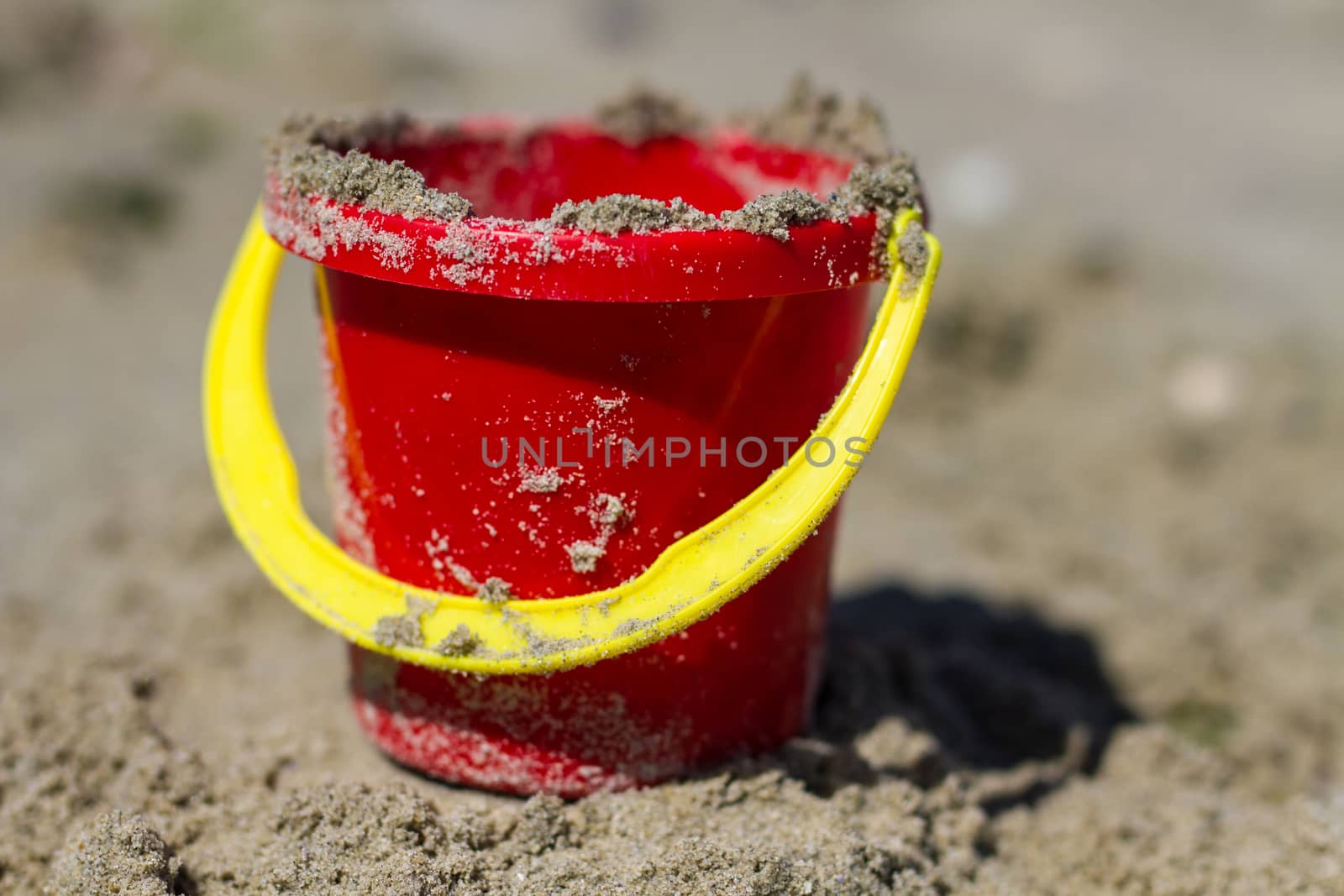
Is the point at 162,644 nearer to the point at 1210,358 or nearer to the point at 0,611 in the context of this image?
the point at 0,611

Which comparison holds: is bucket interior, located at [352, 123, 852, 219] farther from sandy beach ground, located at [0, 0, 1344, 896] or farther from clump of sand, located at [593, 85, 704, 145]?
sandy beach ground, located at [0, 0, 1344, 896]

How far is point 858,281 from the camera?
1382 mm

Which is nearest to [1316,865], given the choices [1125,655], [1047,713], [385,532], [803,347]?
[1047,713]

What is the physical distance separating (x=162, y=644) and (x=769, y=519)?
1.46m

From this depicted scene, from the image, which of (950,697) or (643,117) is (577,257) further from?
(950,697)

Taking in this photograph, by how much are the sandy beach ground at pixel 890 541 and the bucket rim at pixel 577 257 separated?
2.25 ft

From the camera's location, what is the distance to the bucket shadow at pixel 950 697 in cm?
174

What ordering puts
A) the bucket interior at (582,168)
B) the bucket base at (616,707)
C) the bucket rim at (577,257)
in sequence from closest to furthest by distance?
the bucket rim at (577,257) < the bucket base at (616,707) < the bucket interior at (582,168)

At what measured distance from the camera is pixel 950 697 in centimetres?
216

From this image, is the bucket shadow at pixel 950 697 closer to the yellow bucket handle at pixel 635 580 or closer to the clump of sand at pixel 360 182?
the yellow bucket handle at pixel 635 580

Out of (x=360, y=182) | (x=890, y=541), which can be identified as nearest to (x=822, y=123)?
(x=360, y=182)

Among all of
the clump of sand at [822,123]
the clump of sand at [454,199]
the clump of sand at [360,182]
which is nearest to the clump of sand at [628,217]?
the clump of sand at [454,199]

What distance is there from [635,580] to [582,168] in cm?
90

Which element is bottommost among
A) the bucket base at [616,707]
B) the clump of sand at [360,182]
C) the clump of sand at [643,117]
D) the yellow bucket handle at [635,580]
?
the bucket base at [616,707]
